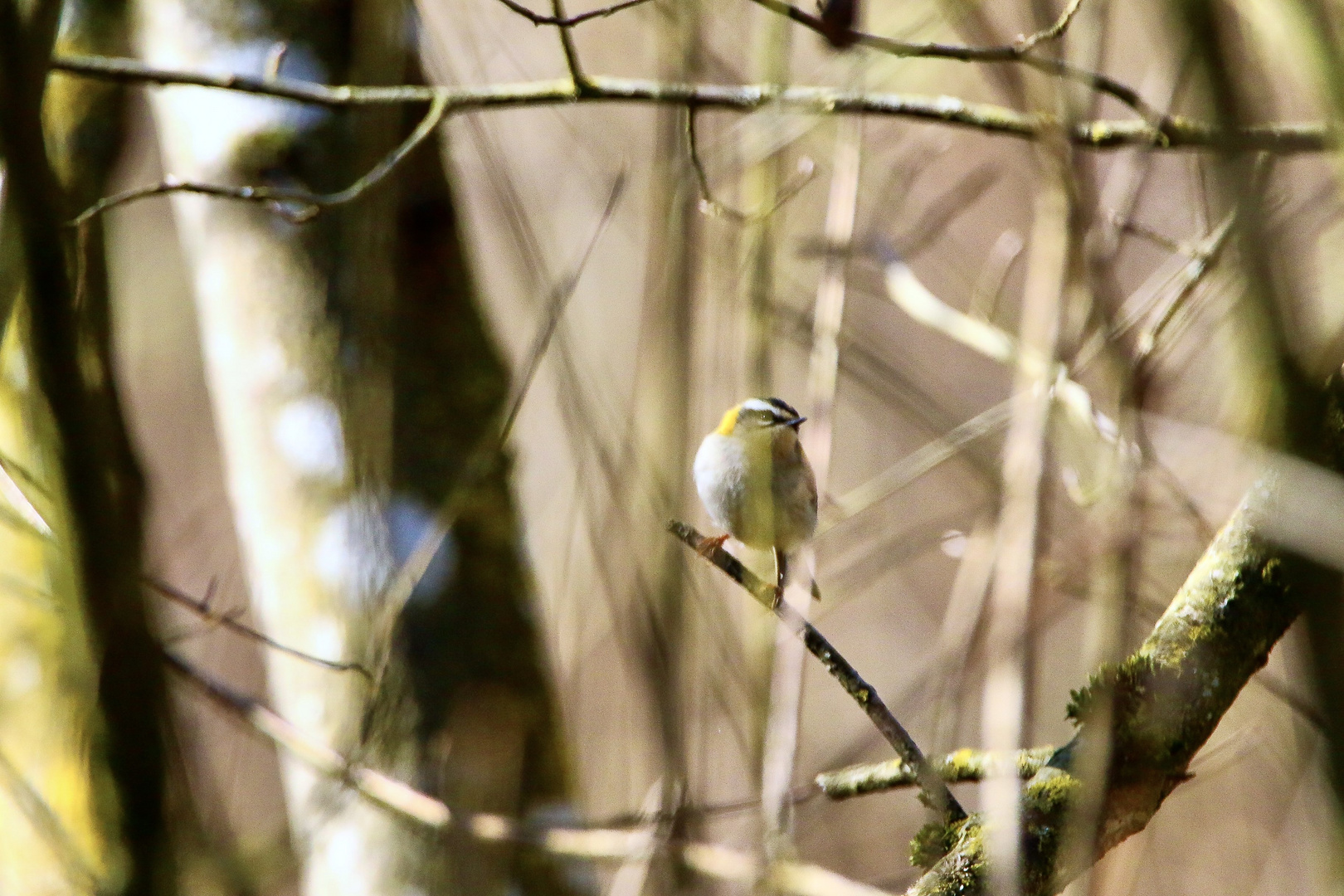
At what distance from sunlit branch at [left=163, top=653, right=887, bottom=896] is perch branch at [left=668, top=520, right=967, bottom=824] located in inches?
11.7

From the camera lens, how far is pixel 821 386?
1.97 metres

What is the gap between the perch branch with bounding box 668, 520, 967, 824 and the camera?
5.37 feet

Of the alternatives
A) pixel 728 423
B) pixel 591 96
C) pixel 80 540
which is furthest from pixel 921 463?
pixel 80 540

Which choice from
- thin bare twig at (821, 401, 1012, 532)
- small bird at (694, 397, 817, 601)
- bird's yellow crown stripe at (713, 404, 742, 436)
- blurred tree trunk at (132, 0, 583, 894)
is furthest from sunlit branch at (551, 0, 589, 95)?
bird's yellow crown stripe at (713, 404, 742, 436)

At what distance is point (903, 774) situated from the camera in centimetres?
173

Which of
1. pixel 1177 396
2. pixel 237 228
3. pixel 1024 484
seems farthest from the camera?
pixel 1177 396

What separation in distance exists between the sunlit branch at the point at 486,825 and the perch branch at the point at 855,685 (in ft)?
0.97

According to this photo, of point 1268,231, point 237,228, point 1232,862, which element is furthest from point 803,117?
point 1232,862

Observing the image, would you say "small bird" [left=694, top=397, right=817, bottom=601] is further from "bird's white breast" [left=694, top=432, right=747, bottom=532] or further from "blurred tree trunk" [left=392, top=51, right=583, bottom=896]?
"blurred tree trunk" [left=392, top=51, right=583, bottom=896]

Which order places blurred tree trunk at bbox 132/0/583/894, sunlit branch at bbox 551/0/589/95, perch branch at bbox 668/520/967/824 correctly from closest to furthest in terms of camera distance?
perch branch at bbox 668/520/967/824 → sunlit branch at bbox 551/0/589/95 → blurred tree trunk at bbox 132/0/583/894

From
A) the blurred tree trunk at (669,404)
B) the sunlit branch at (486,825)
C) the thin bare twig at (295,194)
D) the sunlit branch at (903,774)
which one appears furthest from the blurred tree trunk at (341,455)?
the blurred tree trunk at (669,404)

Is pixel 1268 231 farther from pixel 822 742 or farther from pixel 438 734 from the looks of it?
pixel 822 742

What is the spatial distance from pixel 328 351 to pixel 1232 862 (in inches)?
182

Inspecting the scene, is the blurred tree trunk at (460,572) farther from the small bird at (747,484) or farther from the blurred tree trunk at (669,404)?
the blurred tree trunk at (669,404)
